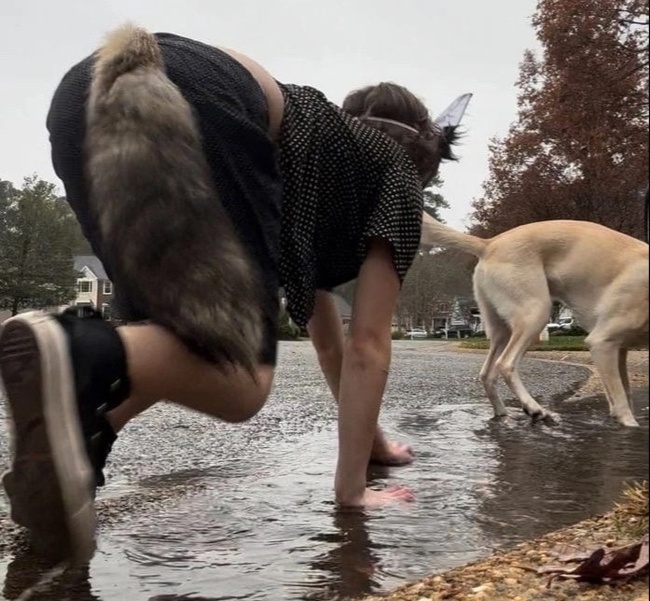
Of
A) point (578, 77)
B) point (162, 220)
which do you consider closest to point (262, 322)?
point (162, 220)

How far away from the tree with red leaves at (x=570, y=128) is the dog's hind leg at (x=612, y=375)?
1.31 meters

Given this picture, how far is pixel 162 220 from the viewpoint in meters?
1.87

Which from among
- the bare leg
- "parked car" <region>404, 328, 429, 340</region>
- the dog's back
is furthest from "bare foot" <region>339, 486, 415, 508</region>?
"parked car" <region>404, 328, 429, 340</region>

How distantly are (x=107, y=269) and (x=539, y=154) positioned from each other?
17.6 meters

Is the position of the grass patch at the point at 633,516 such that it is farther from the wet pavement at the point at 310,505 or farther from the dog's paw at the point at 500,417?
the dog's paw at the point at 500,417

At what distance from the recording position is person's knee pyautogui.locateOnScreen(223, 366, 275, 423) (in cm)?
201

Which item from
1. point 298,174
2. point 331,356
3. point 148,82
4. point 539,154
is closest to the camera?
point 148,82

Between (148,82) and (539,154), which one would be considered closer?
(148,82)

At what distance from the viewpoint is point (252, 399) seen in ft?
6.63

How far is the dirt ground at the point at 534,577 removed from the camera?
1659 millimetres

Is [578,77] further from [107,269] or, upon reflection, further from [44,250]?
[44,250]

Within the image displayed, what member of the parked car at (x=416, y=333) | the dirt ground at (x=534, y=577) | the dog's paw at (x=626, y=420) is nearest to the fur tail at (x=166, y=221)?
the dirt ground at (x=534, y=577)

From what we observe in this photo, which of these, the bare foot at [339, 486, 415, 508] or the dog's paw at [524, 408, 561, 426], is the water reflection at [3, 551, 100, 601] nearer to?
the bare foot at [339, 486, 415, 508]

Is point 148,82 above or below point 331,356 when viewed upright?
above
